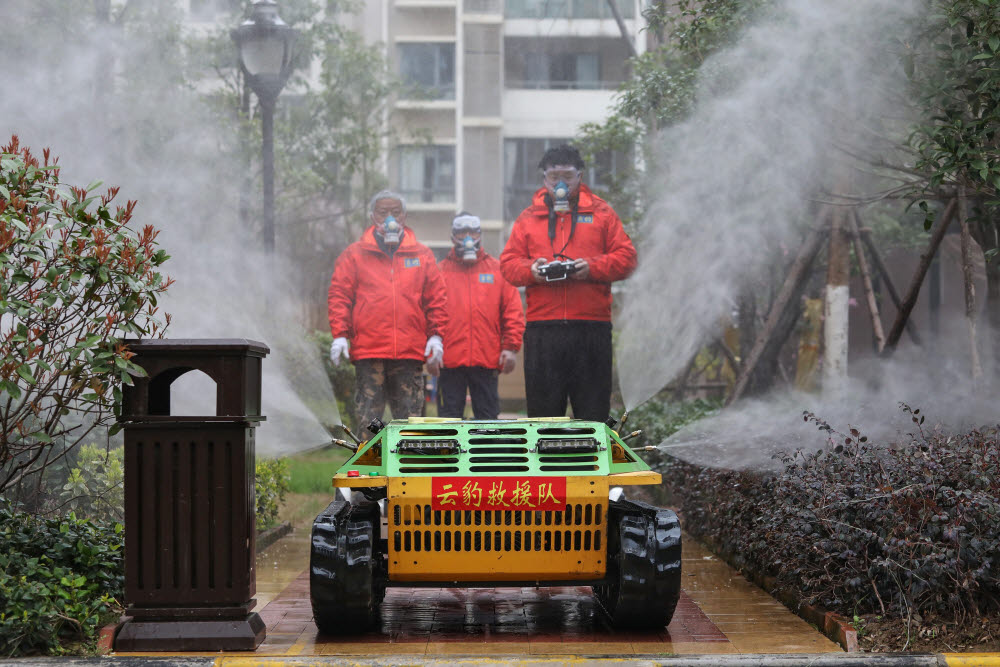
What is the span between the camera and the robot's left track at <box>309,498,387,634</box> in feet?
18.7

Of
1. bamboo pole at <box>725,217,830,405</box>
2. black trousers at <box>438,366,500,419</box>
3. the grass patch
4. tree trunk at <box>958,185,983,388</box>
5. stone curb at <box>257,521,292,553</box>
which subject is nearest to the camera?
stone curb at <box>257,521,292,553</box>

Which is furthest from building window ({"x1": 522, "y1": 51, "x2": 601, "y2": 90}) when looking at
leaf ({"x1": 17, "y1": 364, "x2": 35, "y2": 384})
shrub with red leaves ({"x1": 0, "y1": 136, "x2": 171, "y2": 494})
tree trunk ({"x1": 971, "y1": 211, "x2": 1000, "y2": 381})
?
leaf ({"x1": 17, "y1": 364, "x2": 35, "y2": 384})

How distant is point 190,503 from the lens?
18.8ft

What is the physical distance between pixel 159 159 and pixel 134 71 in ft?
3.80

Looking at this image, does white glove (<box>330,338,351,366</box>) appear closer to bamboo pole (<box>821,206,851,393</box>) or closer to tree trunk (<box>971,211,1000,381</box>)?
bamboo pole (<box>821,206,851,393</box>)

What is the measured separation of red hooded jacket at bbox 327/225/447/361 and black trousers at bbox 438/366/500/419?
0.47 metres

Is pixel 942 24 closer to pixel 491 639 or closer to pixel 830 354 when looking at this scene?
pixel 830 354

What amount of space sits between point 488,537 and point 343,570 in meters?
0.67

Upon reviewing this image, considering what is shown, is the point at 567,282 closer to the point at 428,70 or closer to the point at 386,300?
the point at 386,300

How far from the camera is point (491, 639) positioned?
6008 millimetres

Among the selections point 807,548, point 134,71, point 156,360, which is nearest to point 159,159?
point 134,71

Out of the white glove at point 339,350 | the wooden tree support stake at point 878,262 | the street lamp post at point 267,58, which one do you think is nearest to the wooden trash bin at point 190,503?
the white glove at point 339,350

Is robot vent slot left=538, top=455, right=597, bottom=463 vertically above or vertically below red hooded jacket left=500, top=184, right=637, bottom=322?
below

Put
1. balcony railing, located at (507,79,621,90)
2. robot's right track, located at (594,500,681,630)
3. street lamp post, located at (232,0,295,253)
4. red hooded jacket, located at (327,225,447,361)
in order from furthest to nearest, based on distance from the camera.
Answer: balcony railing, located at (507,79,621,90) → street lamp post, located at (232,0,295,253) → red hooded jacket, located at (327,225,447,361) → robot's right track, located at (594,500,681,630)
